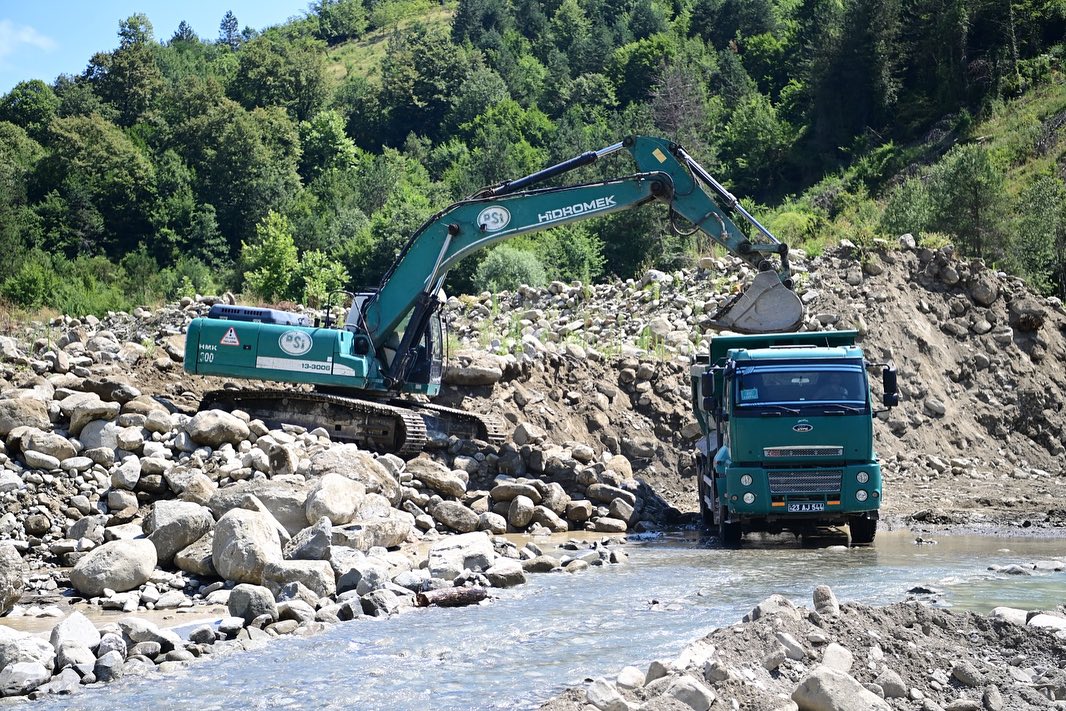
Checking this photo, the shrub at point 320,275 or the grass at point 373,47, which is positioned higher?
the grass at point 373,47

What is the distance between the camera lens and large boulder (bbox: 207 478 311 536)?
42.8 ft

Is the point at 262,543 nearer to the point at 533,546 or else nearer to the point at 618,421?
the point at 533,546

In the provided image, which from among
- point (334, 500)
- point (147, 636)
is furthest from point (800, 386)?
point (147, 636)

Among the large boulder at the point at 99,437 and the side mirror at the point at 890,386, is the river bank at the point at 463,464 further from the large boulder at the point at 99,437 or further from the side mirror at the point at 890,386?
the side mirror at the point at 890,386

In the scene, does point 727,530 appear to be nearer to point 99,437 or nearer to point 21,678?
point 99,437

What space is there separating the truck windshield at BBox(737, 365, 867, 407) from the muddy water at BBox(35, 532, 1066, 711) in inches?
72.5

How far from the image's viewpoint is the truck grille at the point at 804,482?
14.3 meters

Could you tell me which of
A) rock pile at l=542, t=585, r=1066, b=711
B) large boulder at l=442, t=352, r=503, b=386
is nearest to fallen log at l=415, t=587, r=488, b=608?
rock pile at l=542, t=585, r=1066, b=711

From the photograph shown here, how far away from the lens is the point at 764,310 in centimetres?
1781

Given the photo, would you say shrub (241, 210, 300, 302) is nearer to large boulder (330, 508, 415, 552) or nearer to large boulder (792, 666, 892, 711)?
large boulder (330, 508, 415, 552)

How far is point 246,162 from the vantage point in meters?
68.7

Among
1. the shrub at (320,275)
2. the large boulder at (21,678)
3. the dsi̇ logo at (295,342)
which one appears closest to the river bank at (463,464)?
the large boulder at (21,678)

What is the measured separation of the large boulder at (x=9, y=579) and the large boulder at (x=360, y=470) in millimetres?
4873

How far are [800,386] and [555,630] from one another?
5.66 meters
